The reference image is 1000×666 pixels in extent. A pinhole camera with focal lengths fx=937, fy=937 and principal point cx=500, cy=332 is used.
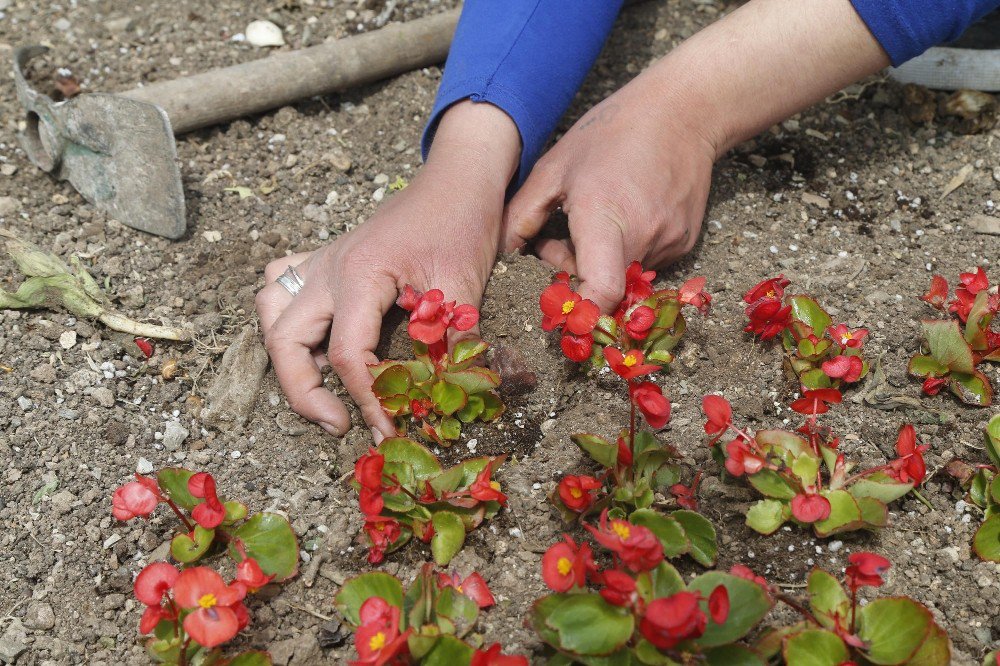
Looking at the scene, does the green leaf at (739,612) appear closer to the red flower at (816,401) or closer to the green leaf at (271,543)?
the red flower at (816,401)

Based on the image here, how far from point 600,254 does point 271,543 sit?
0.79 meters

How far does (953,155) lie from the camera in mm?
2447

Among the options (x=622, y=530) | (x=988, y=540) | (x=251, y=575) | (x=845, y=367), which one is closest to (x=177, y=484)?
(x=251, y=575)

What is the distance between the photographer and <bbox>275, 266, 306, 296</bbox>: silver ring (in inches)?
75.0

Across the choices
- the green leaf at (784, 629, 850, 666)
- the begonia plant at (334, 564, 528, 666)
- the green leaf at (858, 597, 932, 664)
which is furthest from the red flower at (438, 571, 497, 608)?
the green leaf at (858, 597, 932, 664)

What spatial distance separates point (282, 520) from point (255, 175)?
1193 mm

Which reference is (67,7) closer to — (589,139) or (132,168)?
(132,168)

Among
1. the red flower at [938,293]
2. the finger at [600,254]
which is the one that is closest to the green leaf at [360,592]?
the finger at [600,254]

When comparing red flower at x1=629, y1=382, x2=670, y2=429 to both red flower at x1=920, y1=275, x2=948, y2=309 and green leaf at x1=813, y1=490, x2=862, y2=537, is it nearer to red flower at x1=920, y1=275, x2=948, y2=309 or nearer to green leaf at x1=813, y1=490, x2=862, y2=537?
green leaf at x1=813, y1=490, x2=862, y2=537

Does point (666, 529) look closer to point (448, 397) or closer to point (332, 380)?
point (448, 397)

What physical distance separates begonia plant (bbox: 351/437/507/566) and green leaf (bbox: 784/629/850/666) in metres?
0.51

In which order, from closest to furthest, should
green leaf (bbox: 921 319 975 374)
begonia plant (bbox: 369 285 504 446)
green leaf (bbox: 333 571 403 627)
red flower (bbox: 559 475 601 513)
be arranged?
green leaf (bbox: 333 571 403 627) → red flower (bbox: 559 475 601 513) → begonia plant (bbox: 369 285 504 446) → green leaf (bbox: 921 319 975 374)

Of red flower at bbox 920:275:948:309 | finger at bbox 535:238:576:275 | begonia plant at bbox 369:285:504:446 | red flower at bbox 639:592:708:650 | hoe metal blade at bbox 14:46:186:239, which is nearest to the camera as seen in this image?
red flower at bbox 639:592:708:650

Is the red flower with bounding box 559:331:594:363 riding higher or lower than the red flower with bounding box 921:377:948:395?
lower
